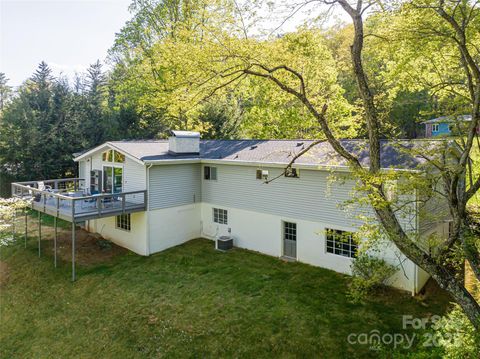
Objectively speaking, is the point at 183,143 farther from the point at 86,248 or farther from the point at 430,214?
the point at 430,214

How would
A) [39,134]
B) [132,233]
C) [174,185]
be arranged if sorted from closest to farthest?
[132,233] < [174,185] < [39,134]

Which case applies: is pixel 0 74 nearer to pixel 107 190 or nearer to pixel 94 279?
pixel 107 190

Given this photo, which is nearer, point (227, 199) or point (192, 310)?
point (192, 310)

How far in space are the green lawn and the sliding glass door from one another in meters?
3.88

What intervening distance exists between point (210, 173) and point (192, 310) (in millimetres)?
7490

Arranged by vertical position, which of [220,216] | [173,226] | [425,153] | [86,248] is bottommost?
[86,248]

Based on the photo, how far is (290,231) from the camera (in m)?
13.4

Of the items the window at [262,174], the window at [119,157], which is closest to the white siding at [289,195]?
the window at [262,174]

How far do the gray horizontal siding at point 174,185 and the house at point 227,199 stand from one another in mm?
47

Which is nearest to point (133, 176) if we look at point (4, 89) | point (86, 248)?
point (86, 248)

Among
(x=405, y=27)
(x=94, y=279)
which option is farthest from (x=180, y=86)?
(x=94, y=279)

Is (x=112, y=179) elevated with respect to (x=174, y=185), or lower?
elevated

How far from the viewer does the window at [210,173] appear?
52.1ft

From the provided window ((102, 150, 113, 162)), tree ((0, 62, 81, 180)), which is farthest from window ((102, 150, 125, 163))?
tree ((0, 62, 81, 180))
